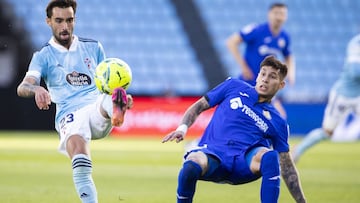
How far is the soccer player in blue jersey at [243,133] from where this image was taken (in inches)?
264

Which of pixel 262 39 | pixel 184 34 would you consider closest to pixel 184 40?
pixel 184 34

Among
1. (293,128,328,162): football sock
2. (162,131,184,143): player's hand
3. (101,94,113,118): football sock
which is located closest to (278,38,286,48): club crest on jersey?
(293,128,328,162): football sock

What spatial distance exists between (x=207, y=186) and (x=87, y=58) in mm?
3750

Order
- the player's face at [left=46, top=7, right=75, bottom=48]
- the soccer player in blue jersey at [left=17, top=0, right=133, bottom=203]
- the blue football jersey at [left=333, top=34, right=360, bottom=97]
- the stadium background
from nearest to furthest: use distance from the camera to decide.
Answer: the soccer player in blue jersey at [left=17, top=0, right=133, bottom=203], the player's face at [left=46, top=7, right=75, bottom=48], the blue football jersey at [left=333, top=34, right=360, bottom=97], the stadium background

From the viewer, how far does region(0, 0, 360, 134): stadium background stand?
23875 millimetres

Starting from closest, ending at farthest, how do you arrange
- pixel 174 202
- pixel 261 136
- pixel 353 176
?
pixel 261 136 < pixel 174 202 < pixel 353 176

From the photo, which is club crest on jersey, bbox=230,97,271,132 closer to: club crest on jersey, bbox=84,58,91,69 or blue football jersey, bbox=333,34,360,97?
club crest on jersey, bbox=84,58,91,69

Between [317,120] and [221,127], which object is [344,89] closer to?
[221,127]

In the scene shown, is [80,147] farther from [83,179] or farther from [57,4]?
[57,4]

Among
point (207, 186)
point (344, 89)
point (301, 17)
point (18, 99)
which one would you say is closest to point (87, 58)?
point (207, 186)

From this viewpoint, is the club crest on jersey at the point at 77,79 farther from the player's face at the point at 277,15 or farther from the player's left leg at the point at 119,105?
the player's face at the point at 277,15

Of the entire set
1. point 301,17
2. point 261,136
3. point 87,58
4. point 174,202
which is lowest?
point 174,202

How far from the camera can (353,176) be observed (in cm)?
1188

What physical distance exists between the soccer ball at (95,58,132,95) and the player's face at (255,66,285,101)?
1087 millimetres
